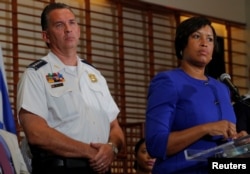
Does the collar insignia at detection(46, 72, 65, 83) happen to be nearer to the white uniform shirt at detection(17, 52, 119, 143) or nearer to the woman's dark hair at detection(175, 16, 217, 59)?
the white uniform shirt at detection(17, 52, 119, 143)

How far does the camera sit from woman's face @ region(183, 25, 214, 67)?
2.68m

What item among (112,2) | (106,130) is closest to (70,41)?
(106,130)

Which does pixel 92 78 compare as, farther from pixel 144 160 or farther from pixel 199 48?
pixel 144 160

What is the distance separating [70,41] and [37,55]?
11.8 ft

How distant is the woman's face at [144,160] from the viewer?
4617 mm

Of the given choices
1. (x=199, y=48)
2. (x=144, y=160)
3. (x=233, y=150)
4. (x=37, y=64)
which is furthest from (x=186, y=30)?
(x=144, y=160)

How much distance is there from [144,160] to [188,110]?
216 cm

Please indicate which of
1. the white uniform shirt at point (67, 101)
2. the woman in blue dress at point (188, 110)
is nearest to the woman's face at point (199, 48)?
the woman in blue dress at point (188, 110)

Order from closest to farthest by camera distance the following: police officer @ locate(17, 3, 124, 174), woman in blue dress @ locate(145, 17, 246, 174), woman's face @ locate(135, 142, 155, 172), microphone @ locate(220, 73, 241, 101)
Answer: woman in blue dress @ locate(145, 17, 246, 174), microphone @ locate(220, 73, 241, 101), police officer @ locate(17, 3, 124, 174), woman's face @ locate(135, 142, 155, 172)

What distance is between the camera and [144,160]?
4656 millimetres

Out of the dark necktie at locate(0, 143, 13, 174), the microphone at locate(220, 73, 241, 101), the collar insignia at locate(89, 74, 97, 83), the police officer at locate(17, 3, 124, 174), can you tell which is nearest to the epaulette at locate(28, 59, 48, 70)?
the police officer at locate(17, 3, 124, 174)

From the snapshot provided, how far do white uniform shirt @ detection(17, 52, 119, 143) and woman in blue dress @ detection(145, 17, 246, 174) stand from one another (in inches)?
22.6

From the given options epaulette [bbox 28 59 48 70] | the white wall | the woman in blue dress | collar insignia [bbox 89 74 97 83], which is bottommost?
the woman in blue dress

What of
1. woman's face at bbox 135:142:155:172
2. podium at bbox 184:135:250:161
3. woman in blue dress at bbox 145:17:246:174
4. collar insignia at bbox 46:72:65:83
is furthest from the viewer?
woman's face at bbox 135:142:155:172
